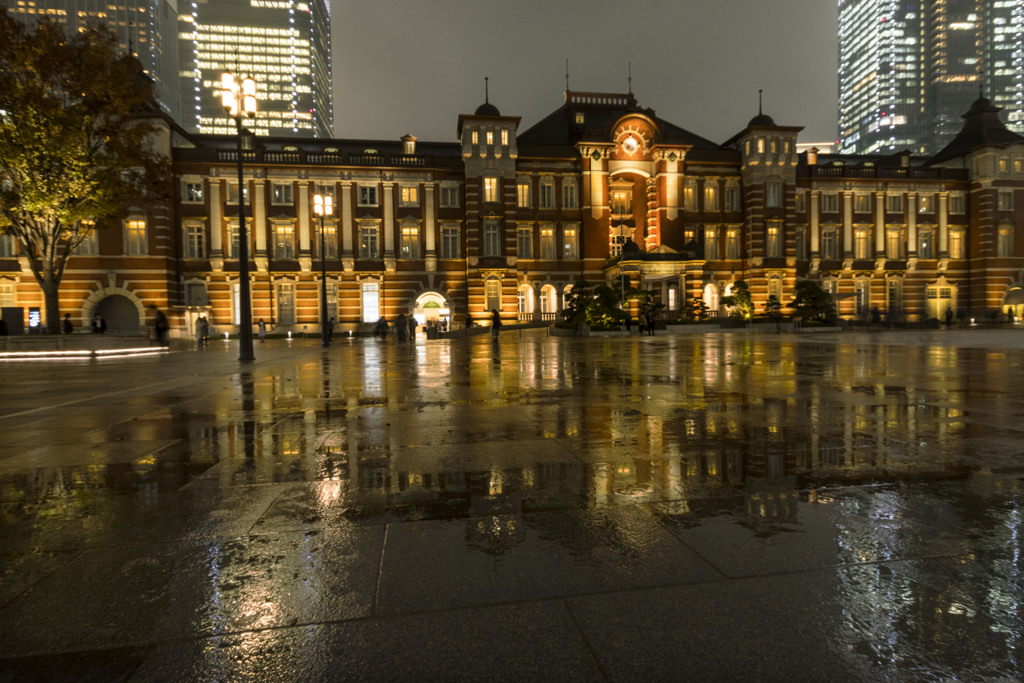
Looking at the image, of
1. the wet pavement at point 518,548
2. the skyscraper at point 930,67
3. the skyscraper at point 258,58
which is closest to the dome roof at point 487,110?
the wet pavement at point 518,548

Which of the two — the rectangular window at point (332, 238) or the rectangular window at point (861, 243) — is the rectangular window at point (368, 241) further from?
the rectangular window at point (861, 243)

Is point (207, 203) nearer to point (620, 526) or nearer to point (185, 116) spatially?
point (620, 526)

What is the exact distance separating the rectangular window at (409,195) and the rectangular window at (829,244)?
1359 inches

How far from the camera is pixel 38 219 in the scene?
2131 cm

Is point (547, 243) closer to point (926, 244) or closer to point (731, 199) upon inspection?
point (731, 199)

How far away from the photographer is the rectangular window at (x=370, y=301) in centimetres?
4116

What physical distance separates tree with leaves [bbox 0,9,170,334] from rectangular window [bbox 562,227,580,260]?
1096 inches

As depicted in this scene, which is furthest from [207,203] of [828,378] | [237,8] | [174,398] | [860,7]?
[860,7]

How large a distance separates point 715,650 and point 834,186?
53662 mm

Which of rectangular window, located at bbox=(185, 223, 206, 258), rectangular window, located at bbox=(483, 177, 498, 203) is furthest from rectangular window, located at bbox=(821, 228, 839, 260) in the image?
rectangular window, located at bbox=(185, 223, 206, 258)

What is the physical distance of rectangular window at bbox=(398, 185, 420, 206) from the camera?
135 feet

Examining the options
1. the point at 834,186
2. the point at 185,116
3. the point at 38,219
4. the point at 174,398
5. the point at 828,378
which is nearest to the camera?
the point at 174,398

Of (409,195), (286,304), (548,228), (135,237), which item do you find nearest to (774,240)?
(548,228)

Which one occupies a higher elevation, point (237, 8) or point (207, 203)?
point (237, 8)
